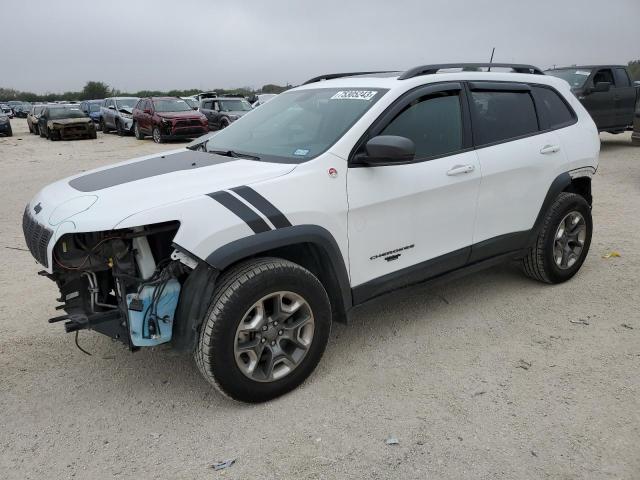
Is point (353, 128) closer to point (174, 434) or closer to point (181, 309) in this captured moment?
point (181, 309)

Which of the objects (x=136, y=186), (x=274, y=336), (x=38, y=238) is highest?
(x=136, y=186)

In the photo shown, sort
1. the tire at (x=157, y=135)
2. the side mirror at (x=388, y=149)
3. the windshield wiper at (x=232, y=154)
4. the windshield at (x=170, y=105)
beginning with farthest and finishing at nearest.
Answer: the windshield at (x=170, y=105)
the tire at (x=157, y=135)
the windshield wiper at (x=232, y=154)
the side mirror at (x=388, y=149)

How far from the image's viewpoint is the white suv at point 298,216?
2.80 meters

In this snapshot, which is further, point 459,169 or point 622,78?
point 622,78

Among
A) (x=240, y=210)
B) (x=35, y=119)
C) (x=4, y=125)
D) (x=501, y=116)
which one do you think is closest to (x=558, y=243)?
(x=501, y=116)

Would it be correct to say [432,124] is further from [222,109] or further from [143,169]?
[222,109]

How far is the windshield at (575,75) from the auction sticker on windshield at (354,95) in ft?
Result: 36.5

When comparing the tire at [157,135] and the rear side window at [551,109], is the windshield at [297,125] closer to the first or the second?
the rear side window at [551,109]

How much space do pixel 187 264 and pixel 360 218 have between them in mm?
1069

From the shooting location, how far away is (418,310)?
169 inches

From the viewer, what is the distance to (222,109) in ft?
68.4

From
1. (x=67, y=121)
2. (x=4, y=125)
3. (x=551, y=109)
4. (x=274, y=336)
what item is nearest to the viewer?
(x=274, y=336)

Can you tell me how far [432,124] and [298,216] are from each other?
4.25 feet

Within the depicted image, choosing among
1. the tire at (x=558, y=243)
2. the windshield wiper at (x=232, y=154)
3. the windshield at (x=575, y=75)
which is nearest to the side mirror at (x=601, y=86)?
the windshield at (x=575, y=75)
